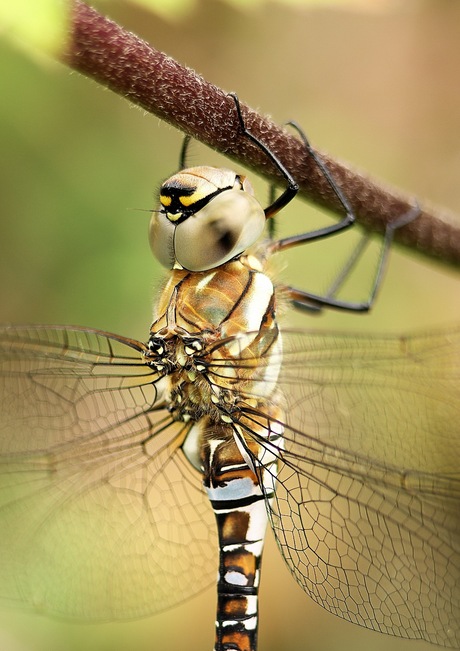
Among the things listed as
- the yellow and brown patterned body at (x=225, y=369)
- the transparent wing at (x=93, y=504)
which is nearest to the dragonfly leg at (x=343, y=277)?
→ the yellow and brown patterned body at (x=225, y=369)

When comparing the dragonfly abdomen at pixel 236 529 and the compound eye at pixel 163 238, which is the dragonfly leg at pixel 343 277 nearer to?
the compound eye at pixel 163 238

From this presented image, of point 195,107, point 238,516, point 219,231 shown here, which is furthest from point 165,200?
point 238,516

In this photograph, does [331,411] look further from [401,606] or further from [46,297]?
[46,297]

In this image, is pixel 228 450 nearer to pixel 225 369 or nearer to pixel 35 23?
pixel 225 369

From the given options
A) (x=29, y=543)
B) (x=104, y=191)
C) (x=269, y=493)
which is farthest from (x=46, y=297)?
(x=269, y=493)

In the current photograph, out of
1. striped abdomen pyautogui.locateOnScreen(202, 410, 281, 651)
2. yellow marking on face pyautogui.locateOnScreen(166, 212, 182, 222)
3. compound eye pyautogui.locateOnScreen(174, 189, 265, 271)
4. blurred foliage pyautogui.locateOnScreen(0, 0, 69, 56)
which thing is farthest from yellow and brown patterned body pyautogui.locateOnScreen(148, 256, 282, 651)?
blurred foliage pyautogui.locateOnScreen(0, 0, 69, 56)

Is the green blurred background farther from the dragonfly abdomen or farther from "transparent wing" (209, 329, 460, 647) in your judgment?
the dragonfly abdomen

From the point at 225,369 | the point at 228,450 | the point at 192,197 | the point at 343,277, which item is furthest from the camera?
the point at 343,277
